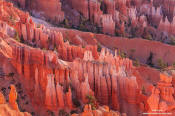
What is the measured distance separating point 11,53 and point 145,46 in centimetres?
2983

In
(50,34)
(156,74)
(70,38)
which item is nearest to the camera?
Answer: (50,34)

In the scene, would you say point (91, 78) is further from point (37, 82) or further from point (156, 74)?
point (156, 74)

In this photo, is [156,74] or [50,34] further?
[156,74]

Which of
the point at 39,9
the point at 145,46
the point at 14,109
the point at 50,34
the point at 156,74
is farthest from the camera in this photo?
the point at 39,9

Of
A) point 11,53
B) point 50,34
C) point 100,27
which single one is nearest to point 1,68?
point 11,53

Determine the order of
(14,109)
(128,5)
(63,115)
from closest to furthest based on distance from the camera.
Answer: (14,109), (63,115), (128,5)

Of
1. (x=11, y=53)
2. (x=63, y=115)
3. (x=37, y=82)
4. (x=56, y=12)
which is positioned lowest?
(x=63, y=115)

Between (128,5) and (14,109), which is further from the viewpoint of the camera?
(128,5)

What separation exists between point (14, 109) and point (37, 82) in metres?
12.6

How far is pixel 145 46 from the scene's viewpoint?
59.8 metres

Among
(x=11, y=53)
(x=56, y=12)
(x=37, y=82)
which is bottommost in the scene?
(x=37, y=82)

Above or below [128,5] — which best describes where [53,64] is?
below

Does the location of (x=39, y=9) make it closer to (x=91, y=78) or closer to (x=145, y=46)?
(x=145, y=46)

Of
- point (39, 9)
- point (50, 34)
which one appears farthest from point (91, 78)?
point (39, 9)
